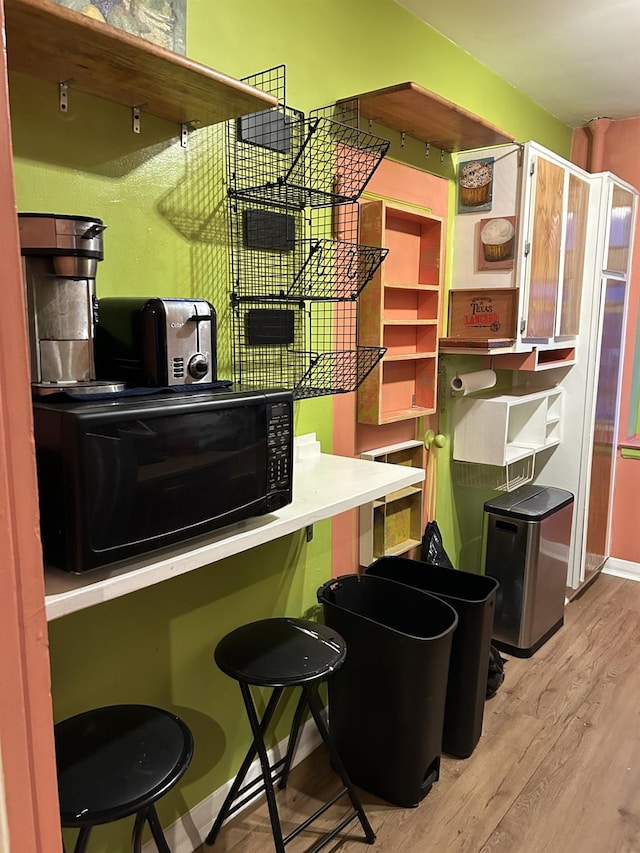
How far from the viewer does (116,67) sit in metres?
1.29

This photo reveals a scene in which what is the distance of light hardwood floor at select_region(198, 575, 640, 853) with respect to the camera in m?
1.99

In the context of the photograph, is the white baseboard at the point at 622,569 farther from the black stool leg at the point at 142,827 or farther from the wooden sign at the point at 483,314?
the black stool leg at the point at 142,827

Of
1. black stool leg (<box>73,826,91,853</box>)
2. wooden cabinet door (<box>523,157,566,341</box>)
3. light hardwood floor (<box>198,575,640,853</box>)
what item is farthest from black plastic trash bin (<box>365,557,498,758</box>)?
black stool leg (<box>73,826,91,853</box>)

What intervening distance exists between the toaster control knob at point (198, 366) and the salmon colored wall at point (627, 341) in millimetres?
3403

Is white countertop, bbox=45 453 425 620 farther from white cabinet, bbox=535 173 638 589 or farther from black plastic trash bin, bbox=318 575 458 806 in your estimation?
white cabinet, bbox=535 173 638 589

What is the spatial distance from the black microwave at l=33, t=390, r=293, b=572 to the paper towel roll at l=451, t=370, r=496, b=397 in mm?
1703

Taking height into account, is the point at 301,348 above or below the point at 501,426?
above

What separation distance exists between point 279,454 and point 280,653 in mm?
661

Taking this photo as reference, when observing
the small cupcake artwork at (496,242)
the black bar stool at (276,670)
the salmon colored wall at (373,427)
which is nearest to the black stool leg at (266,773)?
the black bar stool at (276,670)

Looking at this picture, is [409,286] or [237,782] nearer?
[237,782]

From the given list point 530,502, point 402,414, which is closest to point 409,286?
point 402,414

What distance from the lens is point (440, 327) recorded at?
9.72 ft

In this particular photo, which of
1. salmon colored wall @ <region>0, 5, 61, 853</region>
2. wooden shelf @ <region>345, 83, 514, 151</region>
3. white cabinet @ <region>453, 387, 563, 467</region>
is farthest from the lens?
white cabinet @ <region>453, 387, 563, 467</region>

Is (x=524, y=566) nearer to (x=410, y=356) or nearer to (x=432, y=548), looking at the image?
(x=432, y=548)
